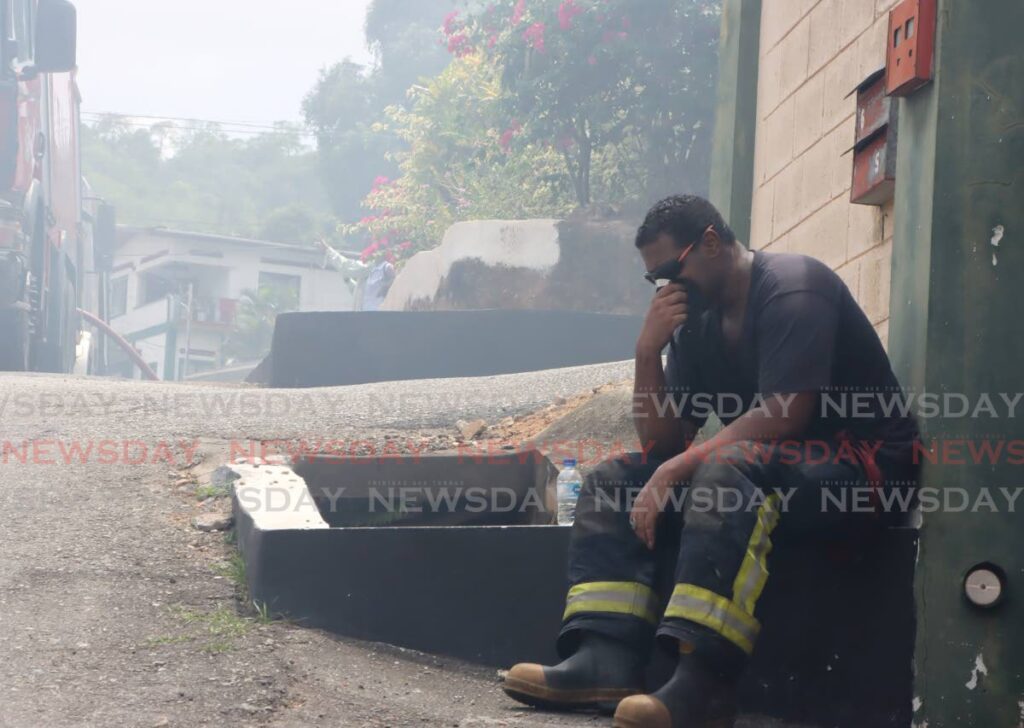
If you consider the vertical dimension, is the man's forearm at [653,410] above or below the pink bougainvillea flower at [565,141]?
below

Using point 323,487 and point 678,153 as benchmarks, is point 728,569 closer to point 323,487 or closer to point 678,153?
point 323,487

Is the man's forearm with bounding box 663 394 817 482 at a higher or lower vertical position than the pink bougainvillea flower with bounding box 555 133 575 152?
lower

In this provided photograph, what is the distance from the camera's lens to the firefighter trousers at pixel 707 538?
8.91 ft

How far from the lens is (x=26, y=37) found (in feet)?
40.8

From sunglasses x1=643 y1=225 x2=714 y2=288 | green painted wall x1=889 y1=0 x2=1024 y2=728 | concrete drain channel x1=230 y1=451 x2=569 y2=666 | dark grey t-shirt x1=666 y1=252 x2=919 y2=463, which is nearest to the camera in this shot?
green painted wall x1=889 y1=0 x2=1024 y2=728

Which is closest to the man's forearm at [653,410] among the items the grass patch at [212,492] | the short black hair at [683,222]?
the short black hair at [683,222]

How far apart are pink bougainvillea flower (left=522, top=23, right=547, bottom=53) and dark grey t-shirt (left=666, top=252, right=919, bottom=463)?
11.1 m

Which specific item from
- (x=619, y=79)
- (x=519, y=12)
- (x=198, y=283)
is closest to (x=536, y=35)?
(x=519, y=12)

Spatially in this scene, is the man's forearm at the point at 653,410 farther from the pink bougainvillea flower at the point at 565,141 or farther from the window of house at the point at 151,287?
the window of house at the point at 151,287

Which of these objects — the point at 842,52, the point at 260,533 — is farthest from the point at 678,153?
the point at 260,533

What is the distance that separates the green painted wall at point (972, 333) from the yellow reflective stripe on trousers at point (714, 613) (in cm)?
50

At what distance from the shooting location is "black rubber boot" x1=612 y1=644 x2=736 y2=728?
2.62 metres

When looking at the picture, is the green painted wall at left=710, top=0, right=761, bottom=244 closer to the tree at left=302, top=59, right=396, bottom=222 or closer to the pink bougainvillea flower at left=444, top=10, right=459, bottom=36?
the pink bougainvillea flower at left=444, top=10, right=459, bottom=36

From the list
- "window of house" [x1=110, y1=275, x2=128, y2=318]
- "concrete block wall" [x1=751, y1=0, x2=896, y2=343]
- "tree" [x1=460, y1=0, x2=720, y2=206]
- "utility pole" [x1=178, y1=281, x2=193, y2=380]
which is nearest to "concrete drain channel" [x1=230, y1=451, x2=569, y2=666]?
"concrete block wall" [x1=751, y1=0, x2=896, y2=343]
